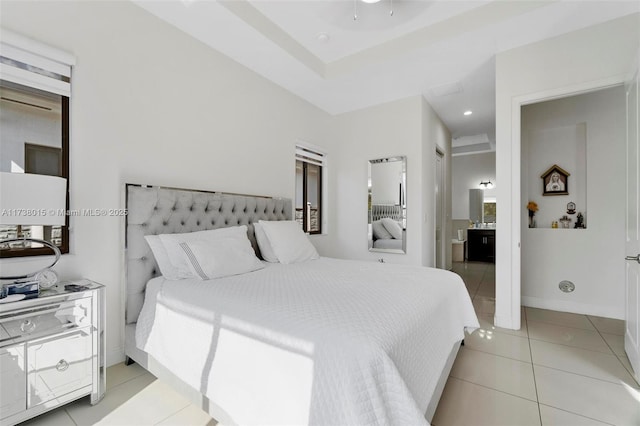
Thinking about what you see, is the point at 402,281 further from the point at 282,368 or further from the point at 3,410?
the point at 3,410

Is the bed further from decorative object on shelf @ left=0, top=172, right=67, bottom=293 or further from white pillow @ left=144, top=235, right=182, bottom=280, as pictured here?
decorative object on shelf @ left=0, top=172, right=67, bottom=293

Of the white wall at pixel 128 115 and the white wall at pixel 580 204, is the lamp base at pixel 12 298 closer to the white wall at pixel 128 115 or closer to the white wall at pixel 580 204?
the white wall at pixel 128 115

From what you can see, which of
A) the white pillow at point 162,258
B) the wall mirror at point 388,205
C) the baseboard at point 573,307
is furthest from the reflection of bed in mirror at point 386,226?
the white pillow at point 162,258

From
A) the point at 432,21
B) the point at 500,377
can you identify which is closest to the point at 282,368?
the point at 500,377

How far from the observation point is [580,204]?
3.37 meters

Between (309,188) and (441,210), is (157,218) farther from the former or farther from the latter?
(441,210)

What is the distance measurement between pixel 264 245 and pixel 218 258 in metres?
0.77

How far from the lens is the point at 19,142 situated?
1.74 m

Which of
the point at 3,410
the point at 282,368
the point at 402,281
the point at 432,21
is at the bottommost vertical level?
the point at 3,410

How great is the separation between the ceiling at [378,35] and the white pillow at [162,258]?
1.80 m

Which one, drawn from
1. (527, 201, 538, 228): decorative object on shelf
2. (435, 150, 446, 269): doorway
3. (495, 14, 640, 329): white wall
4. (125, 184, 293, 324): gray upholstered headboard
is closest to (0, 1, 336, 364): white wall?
(125, 184, 293, 324): gray upholstered headboard

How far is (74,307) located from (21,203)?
619mm

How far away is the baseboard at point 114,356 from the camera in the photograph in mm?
2055

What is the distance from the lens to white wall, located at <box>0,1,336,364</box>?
1.91 meters
